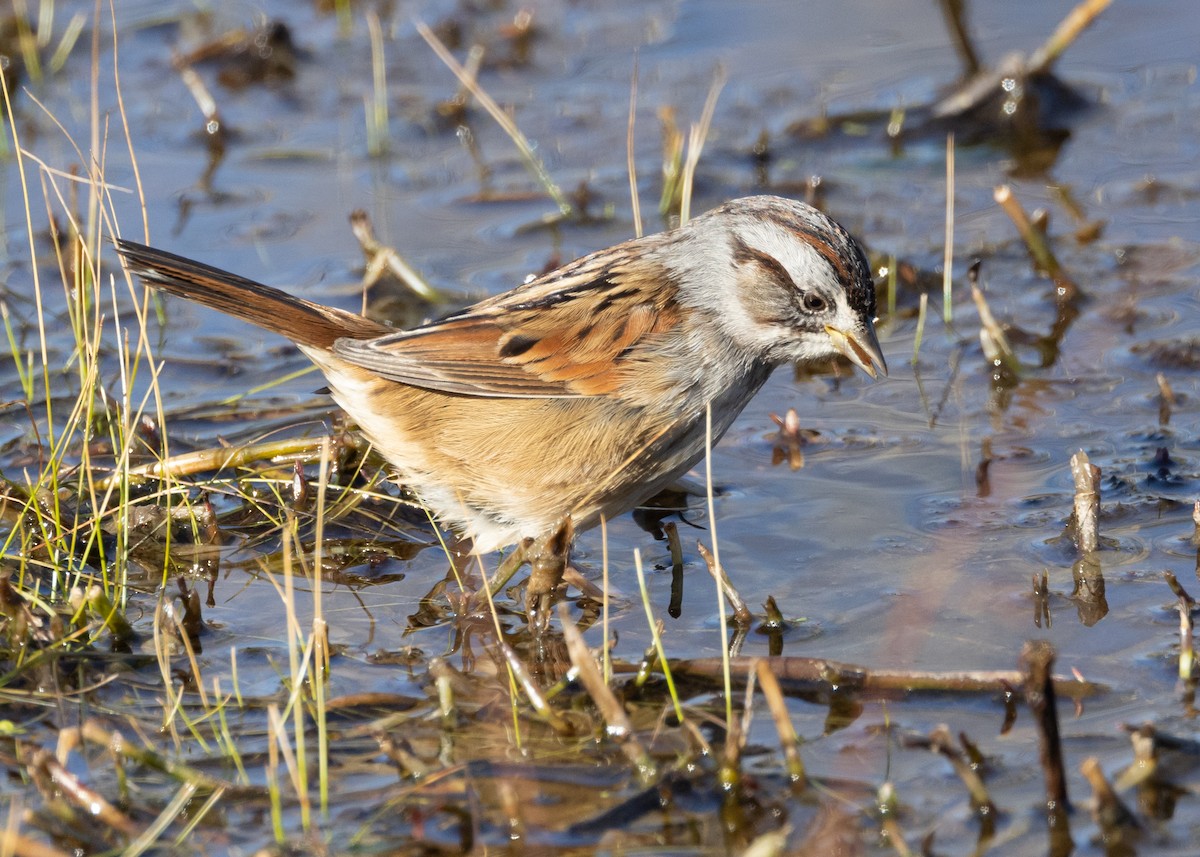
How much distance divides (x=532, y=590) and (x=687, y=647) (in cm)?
50

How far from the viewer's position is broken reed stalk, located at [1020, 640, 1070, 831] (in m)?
3.42

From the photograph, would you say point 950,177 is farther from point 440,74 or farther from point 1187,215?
point 440,74

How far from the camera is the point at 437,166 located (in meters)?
8.29

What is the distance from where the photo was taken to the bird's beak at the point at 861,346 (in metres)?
5.17

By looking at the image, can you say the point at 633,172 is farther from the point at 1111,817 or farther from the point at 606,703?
the point at 1111,817

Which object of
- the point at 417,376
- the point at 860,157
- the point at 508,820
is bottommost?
the point at 508,820

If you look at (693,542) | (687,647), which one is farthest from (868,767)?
(693,542)

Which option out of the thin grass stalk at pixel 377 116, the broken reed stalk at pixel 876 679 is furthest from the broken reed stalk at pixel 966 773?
the thin grass stalk at pixel 377 116

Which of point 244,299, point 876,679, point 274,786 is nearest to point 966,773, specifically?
point 876,679

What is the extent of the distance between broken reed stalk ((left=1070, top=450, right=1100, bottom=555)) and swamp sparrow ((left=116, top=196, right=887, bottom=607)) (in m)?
0.73

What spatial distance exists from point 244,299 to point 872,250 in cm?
325

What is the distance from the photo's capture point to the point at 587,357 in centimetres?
509

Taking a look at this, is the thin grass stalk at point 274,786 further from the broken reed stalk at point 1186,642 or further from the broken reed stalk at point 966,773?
the broken reed stalk at point 1186,642

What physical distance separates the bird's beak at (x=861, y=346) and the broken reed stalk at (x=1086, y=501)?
710 mm
